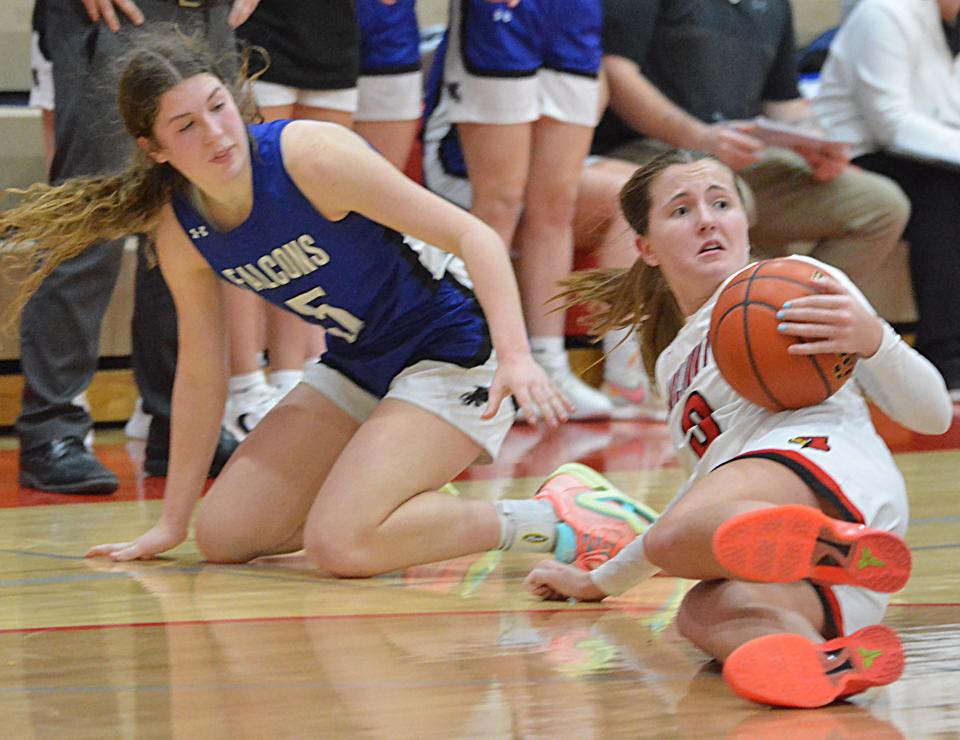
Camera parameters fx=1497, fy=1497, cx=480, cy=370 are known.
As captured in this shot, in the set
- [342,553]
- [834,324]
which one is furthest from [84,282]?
[834,324]

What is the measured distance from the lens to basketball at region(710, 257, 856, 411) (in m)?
2.36

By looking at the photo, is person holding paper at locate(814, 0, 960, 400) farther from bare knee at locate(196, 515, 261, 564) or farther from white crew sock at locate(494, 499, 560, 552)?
bare knee at locate(196, 515, 261, 564)

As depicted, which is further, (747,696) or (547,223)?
(547,223)

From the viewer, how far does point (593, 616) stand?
2.63 meters

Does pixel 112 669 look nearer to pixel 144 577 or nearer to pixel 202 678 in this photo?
Answer: pixel 202 678

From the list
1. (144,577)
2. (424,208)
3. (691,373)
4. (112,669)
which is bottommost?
(144,577)

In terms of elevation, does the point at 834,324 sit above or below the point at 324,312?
above

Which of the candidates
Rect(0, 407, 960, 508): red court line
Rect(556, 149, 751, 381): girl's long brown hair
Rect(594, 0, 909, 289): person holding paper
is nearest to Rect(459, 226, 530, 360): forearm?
Rect(556, 149, 751, 381): girl's long brown hair

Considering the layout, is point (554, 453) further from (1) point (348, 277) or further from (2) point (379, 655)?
(2) point (379, 655)

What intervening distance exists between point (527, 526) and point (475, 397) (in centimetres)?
30

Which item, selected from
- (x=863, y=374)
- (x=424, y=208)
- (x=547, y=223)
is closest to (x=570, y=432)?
(x=547, y=223)

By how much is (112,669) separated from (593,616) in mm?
834

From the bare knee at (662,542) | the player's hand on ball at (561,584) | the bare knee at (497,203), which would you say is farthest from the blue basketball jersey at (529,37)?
the bare knee at (662,542)

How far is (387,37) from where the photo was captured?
15.7 feet
